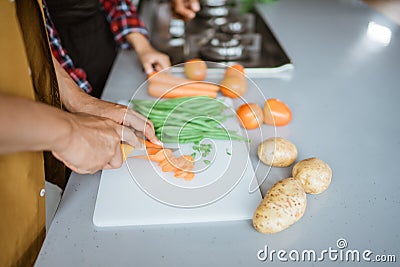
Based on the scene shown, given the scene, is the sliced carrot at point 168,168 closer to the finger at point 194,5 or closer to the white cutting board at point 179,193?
the white cutting board at point 179,193

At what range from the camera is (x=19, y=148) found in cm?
67

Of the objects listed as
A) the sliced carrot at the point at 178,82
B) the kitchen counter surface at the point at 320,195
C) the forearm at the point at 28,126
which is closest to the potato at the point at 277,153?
the kitchen counter surface at the point at 320,195

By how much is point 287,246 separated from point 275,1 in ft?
5.41

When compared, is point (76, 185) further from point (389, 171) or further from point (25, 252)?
point (389, 171)

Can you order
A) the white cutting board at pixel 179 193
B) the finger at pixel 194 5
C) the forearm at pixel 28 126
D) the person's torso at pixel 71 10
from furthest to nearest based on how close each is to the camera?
the finger at pixel 194 5 → the person's torso at pixel 71 10 → the white cutting board at pixel 179 193 → the forearm at pixel 28 126

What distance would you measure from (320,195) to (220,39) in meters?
0.87

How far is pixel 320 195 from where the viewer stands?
3.00ft

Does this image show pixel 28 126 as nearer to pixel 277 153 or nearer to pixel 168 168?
pixel 168 168

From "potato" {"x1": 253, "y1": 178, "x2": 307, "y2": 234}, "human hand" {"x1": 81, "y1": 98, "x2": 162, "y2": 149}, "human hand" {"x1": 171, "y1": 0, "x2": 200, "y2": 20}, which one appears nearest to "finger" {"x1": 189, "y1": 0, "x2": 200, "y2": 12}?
"human hand" {"x1": 171, "y1": 0, "x2": 200, "y2": 20}

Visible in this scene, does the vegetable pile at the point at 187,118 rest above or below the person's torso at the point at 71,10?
below

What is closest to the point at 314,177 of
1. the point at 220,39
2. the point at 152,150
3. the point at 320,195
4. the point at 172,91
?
the point at 320,195

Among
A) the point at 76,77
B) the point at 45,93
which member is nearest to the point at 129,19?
the point at 76,77

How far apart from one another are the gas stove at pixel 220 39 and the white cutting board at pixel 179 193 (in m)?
0.47

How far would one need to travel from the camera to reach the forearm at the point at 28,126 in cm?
→ 63
